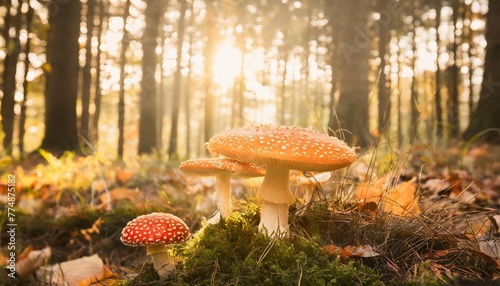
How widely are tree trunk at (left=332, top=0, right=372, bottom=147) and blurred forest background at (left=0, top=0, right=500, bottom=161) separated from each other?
0.02m

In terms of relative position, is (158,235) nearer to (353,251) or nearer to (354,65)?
(353,251)

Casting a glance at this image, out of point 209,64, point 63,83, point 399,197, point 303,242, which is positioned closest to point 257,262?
point 303,242

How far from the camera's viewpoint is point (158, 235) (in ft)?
6.44

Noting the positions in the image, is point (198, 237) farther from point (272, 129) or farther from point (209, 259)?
point (272, 129)

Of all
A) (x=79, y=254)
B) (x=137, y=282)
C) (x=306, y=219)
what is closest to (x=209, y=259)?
(x=137, y=282)

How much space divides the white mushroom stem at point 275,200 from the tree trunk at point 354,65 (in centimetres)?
484

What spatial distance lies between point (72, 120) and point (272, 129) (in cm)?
736

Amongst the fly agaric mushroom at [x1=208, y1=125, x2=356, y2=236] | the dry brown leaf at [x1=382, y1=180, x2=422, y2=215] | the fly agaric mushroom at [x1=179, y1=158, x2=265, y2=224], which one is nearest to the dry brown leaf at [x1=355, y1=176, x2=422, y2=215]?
the dry brown leaf at [x1=382, y1=180, x2=422, y2=215]

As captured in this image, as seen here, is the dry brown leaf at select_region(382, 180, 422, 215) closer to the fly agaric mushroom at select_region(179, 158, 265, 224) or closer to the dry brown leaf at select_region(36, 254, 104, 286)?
the fly agaric mushroom at select_region(179, 158, 265, 224)

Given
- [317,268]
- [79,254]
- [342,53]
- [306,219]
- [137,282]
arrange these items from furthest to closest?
[342,53] < [79,254] < [306,219] < [137,282] < [317,268]

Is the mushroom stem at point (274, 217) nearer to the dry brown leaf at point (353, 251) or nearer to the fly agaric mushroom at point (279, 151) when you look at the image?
the fly agaric mushroom at point (279, 151)

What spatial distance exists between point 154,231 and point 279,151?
0.79 meters

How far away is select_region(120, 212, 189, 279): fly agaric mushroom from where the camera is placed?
1.96 meters

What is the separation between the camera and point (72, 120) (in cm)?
819
